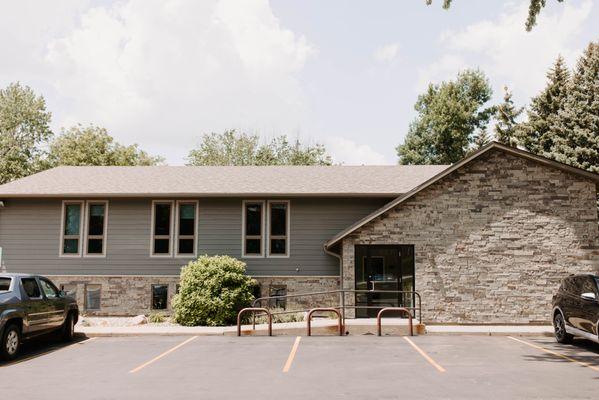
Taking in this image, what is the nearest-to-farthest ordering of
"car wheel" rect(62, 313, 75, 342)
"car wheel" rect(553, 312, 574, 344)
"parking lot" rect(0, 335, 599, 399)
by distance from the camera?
"parking lot" rect(0, 335, 599, 399)
"car wheel" rect(553, 312, 574, 344)
"car wheel" rect(62, 313, 75, 342)

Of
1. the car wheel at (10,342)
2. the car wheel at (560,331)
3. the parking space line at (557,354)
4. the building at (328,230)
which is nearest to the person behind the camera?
the parking space line at (557,354)

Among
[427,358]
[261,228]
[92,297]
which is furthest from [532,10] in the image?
[92,297]

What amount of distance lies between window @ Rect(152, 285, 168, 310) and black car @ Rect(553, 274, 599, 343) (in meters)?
13.5

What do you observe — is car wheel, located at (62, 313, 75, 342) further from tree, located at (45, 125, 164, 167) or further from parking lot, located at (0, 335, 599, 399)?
tree, located at (45, 125, 164, 167)

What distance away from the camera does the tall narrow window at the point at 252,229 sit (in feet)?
68.7

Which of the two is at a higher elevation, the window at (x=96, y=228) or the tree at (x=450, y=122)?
the tree at (x=450, y=122)

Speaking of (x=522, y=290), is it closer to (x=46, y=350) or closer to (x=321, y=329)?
(x=321, y=329)

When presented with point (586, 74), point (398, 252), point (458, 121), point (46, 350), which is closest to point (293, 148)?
point (458, 121)

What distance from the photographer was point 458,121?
48094 mm

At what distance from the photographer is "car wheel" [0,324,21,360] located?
39.0 feet

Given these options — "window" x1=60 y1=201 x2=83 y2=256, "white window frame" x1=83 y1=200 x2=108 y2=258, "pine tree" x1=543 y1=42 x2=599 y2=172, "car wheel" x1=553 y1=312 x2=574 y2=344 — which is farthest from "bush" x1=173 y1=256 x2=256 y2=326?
"pine tree" x1=543 y1=42 x2=599 y2=172

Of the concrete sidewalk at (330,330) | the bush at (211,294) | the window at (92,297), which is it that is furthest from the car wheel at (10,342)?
the window at (92,297)

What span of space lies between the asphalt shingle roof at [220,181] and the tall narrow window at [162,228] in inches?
31.8

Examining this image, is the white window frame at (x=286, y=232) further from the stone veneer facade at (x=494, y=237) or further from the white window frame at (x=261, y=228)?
the stone veneer facade at (x=494, y=237)
